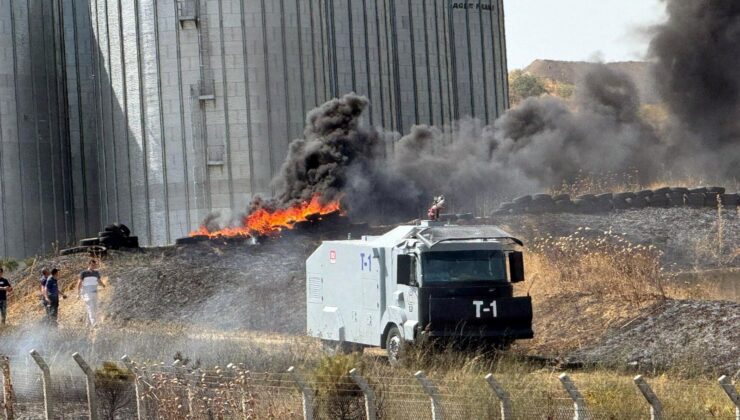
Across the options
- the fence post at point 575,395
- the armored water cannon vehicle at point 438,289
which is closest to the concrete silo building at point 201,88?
the armored water cannon vehicle at point 438,289

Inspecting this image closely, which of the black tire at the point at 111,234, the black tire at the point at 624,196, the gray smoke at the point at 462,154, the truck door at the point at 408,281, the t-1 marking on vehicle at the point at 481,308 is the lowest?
the t-1 marking on vehicle at the point at 481,308

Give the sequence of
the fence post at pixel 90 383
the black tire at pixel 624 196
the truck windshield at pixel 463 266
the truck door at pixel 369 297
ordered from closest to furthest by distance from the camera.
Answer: the fence post at pixel 90 383
the truck windshield at pixel 463 266
the truck door at pixel 369 297
the black tire at pixel 624 196

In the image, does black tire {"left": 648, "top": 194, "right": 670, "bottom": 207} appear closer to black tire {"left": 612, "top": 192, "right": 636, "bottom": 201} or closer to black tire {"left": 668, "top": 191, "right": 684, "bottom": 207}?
black tire {"left": 668, "top": 191, "right": 684, "bottom": 207}

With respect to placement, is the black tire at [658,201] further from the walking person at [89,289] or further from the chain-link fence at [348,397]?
the chain-link fence at [348,397]

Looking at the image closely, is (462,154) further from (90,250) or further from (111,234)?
(90,250)

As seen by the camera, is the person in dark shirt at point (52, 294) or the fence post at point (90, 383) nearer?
the fence post at point (90, 383)

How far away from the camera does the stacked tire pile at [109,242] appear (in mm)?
38531

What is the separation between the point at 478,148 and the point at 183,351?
2682cm

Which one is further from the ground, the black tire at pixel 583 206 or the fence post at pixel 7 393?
the black tire at pixel 583 206

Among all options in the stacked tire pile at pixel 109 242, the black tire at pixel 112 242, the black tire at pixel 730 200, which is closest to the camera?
the black tire at pixel 730 200

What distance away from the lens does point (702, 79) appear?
47781 millimetres

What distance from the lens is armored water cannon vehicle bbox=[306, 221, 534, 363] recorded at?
66.2 feet

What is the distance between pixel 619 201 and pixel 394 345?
1743cm

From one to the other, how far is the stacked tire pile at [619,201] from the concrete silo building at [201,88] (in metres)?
12.0
